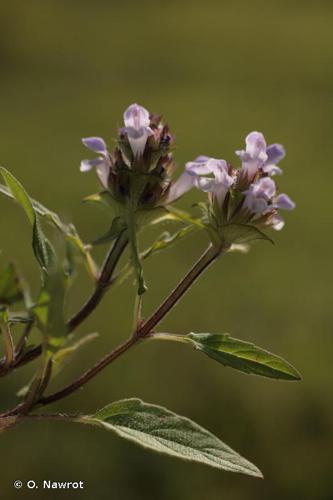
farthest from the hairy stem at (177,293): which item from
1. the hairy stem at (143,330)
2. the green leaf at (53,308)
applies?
the green leaf at (53,308)

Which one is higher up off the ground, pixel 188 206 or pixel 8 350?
pixel 8 350

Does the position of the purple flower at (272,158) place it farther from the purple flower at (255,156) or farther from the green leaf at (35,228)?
the green leaf at (35,228)

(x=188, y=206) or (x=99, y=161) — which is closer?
(x=99, y=161)

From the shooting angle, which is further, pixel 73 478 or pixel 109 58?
pixel 109 58

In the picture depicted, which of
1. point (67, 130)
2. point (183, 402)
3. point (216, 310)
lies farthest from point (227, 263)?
point (67, 130)

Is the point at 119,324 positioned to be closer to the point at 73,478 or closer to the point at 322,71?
the point at 73,478

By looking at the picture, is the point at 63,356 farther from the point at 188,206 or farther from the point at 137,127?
the point at 188,206

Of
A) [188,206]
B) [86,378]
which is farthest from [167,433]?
[188,206]
